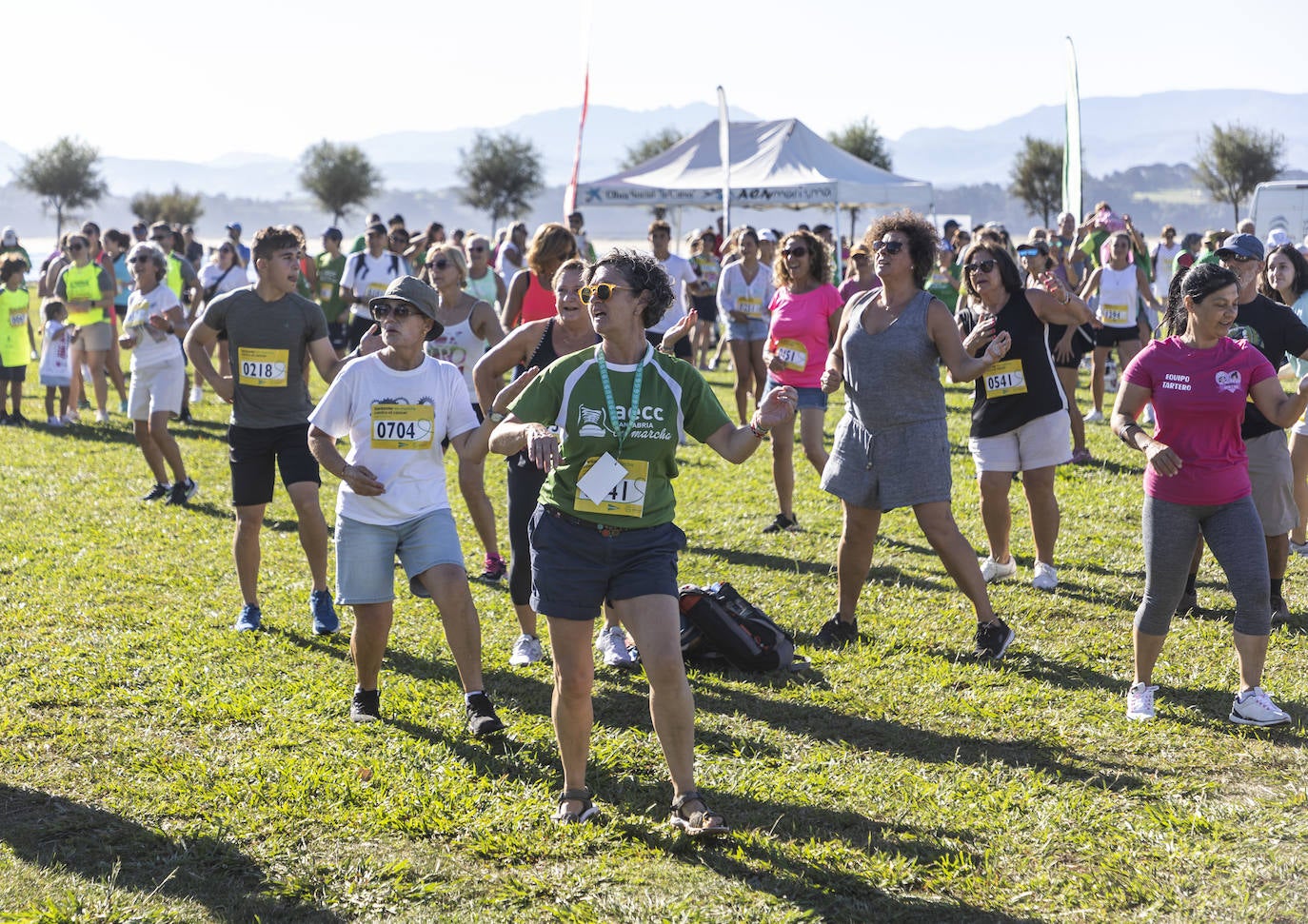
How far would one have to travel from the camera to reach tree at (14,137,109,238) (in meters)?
61.2

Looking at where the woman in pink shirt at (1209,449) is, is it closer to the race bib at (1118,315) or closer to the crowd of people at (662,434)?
the crowd of people at (662,434)

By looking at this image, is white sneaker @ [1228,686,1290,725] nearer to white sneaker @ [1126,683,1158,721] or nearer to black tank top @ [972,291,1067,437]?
white sneaker @ [1126,683,1158,721]

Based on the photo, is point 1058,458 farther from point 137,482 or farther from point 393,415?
point 137,482

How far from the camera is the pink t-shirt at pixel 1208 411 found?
5023 millimetres

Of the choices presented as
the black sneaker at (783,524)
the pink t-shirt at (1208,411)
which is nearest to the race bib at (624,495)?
the pink t-shirt at (1208,411)

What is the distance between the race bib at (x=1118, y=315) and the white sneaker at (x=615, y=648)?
26.0 feet

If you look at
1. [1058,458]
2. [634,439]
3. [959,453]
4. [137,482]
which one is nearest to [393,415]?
[634,439]

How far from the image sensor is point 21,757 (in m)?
4.93

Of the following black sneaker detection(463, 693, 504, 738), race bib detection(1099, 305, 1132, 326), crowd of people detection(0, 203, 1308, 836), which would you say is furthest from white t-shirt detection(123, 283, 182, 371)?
race bib detection(1099, 305, 1132, 326)

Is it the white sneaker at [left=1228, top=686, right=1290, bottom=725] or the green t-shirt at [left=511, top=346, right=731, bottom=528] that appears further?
the white sneaker at [left=1228, top=686, right=1290, bottom=725]

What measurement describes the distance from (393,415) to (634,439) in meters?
1.36

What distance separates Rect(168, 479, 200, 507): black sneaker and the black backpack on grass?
5.48 meters

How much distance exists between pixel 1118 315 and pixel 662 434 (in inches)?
371

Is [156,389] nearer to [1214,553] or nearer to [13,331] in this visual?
[13,331]
